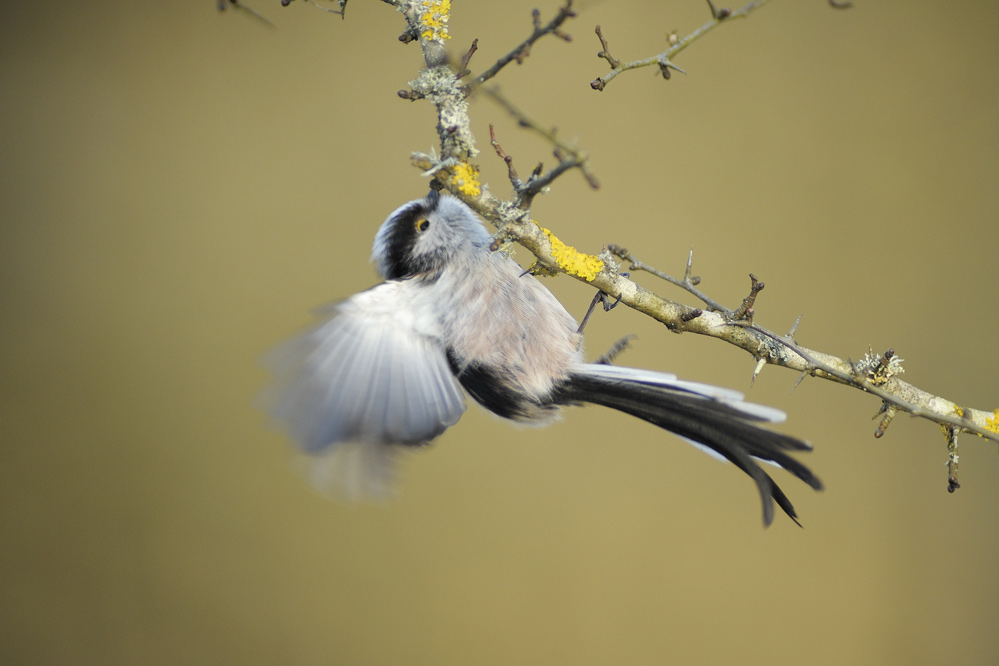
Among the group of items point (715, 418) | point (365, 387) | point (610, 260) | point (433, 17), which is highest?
point (433, 17)

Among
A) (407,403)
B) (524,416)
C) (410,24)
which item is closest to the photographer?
(410,24)

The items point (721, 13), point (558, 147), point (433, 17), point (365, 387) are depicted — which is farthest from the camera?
point (365, 387)

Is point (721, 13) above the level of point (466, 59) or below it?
above

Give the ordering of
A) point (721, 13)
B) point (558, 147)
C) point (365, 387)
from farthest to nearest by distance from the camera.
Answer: point (365, 387) → point (721, 13) → point (558, 147)

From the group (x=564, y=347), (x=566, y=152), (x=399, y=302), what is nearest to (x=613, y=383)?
(x=564, y=347)

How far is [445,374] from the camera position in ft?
3.13

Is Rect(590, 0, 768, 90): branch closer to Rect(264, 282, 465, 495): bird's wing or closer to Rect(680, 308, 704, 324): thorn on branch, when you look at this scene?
Rect(680, 308, 704, 324): thorn on branch

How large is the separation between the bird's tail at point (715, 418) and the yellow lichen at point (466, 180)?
33 centimetres

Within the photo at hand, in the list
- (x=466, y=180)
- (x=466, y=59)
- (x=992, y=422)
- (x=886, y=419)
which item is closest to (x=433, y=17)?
(x=466, y=59)

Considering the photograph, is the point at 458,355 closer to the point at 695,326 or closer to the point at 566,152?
the point at 695,326

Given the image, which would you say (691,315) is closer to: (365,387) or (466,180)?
(466,180)

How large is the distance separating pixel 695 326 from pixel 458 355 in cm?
34

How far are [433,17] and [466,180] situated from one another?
0.21m

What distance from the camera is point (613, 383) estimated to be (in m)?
0.94
